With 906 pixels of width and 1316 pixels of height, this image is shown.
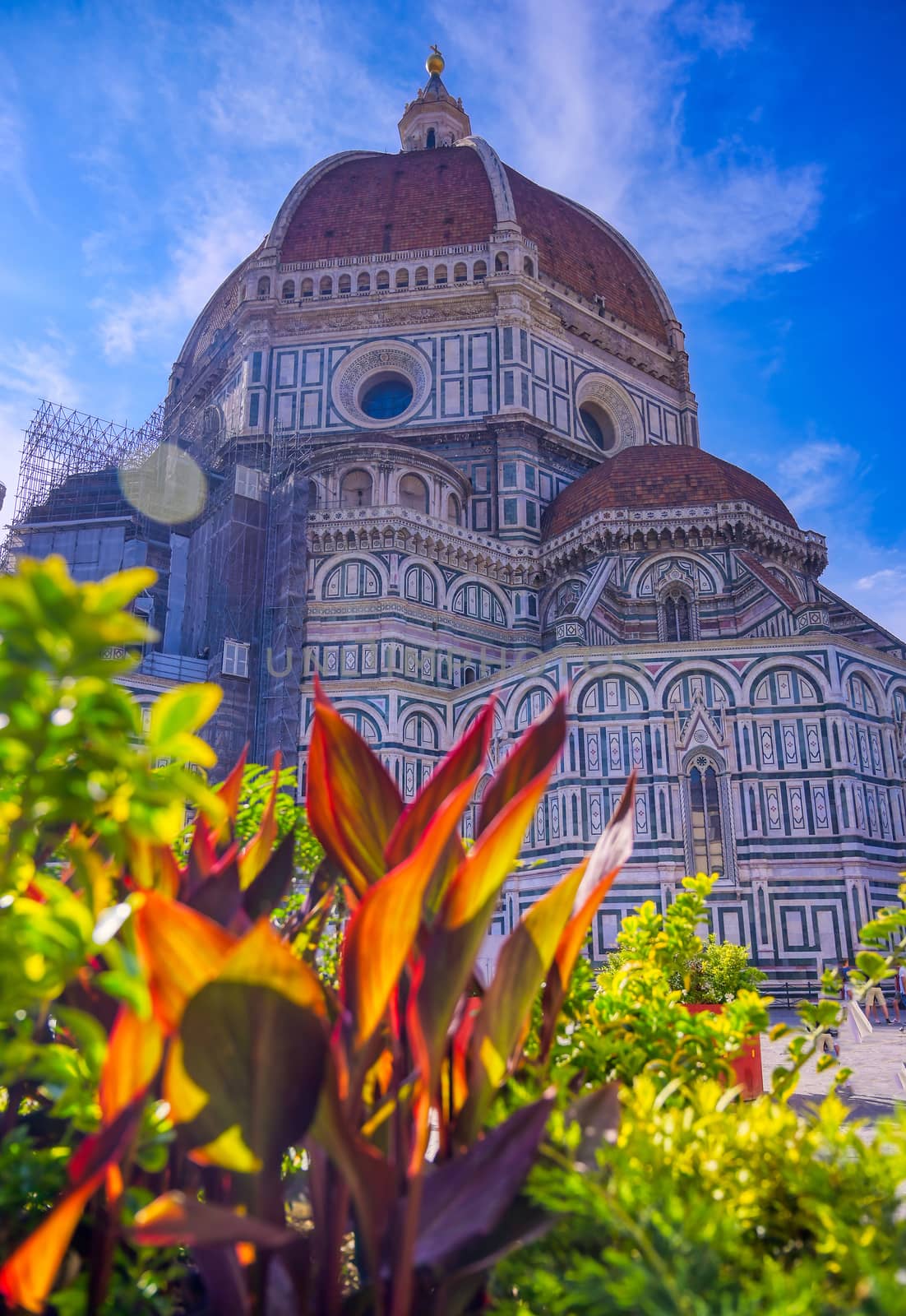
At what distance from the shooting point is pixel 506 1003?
6.77ft

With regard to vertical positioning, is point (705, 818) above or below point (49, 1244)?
above

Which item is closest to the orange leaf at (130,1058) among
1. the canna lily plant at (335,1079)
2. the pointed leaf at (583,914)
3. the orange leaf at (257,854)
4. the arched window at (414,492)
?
the canna lily plant at (335,1079)

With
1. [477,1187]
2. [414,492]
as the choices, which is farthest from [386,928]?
[414,492]

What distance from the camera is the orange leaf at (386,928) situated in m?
1.76

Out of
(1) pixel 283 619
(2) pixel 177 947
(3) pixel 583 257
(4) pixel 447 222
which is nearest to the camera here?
(2) pixel 177 947

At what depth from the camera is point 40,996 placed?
1495mm

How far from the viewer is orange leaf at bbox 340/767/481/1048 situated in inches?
69.5

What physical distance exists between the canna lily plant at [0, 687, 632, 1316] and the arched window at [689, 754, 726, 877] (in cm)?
1690

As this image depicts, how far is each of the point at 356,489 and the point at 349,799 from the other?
2231 cm

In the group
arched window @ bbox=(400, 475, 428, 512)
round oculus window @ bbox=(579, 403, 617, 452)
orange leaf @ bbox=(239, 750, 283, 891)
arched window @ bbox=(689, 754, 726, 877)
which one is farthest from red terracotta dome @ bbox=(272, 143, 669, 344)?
orange leaf @ bbox=(239, 750, 283, 891)

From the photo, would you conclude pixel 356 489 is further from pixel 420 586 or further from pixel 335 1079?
pixel 335 1079

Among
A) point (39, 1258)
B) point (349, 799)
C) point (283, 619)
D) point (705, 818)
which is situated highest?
point (283, 619)

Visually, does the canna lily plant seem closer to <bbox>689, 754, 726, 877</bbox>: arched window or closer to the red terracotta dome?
<bbox>689, 754, 726, 877</bbox>: arched window

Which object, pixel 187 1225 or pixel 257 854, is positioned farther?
pixel 257 854
